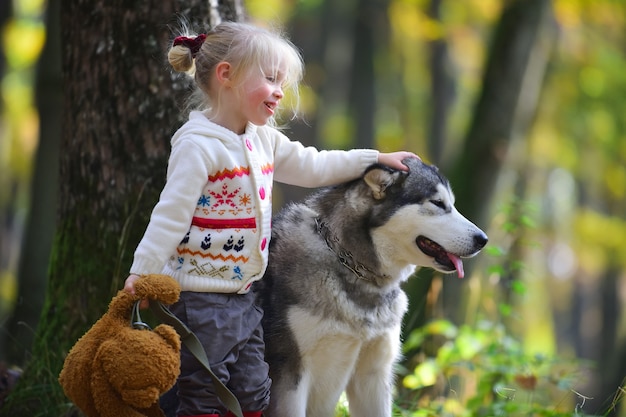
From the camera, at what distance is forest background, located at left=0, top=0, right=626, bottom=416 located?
4.47m

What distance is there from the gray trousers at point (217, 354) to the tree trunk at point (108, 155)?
46.4 inches

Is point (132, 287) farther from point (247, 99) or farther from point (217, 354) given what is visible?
point (247, 99)

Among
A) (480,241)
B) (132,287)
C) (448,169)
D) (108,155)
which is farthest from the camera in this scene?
(448,169)

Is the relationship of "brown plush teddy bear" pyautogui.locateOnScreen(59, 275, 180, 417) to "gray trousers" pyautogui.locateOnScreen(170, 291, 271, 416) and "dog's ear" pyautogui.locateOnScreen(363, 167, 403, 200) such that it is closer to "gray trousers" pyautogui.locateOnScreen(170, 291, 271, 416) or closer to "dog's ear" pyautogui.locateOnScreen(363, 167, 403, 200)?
"gray trousers" pyautogui.locateOnScreen(170, 291, 271, 416)

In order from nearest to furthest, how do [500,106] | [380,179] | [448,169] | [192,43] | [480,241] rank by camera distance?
[192,43], [480,241], [380,179], [500,106], [448,169]

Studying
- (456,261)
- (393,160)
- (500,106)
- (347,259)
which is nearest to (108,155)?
(347,259)

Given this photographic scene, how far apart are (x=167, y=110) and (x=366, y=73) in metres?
16.2

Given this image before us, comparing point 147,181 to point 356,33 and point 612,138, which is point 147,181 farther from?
point 356,33

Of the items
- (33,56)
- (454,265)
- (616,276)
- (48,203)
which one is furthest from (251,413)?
(616,276)

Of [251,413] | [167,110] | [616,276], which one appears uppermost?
[167,110]

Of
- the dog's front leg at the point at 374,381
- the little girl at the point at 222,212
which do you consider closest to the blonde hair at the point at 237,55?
the little girl at the point at 222,212

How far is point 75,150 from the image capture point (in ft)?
15.2

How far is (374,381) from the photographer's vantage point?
4.00 meters

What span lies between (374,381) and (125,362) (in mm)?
1460
